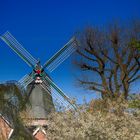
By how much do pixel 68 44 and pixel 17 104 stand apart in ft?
57.2

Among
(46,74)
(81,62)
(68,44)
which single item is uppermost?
(68,44)

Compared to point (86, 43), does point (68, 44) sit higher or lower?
higher

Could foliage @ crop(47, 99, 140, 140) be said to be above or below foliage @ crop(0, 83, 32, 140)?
below

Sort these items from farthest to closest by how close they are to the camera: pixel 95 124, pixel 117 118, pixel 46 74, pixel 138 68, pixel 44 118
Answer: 1. pixel 46 74
2. pixel 44 118
3. pixel 138 68
4. pixel 117 118
5. pixel 95 124

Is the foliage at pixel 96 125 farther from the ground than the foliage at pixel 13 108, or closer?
closer

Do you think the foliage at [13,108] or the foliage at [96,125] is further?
the foliage at [13,108]

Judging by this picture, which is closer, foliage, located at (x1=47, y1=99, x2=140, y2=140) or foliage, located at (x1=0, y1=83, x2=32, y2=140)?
foliage, located at (x1=47, y1=99, x2=140, y2=140)

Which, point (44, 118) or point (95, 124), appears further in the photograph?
point (44, 118)

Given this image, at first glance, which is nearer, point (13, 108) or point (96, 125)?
A: point (96, 125)

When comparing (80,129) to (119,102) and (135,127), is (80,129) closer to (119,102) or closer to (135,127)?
(135,127)

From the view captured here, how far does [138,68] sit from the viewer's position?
36438 millimetres

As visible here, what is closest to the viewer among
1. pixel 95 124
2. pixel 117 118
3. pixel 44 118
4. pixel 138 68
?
pixel 95 124

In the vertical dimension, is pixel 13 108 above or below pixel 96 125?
above

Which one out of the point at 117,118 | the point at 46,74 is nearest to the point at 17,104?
the point at 117,118
